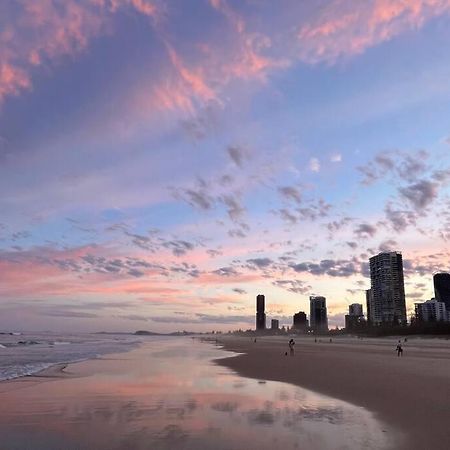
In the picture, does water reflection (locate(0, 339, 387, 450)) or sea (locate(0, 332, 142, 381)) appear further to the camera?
sea (locate(0, 332, 142, 381))

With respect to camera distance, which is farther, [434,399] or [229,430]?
[434,399]

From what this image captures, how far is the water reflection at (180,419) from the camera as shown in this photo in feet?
34.2

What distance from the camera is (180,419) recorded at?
513 inches

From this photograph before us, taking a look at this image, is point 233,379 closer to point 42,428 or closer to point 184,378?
point 184,378

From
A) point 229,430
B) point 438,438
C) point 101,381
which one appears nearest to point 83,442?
point 229,430

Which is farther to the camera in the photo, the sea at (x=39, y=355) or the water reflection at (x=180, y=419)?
the sea at (x=39, y=355)

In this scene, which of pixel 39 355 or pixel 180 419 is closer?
pixel 180 419

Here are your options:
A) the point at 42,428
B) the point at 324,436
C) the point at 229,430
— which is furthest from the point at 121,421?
the point at 324,436

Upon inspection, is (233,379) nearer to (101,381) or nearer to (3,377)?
(101,381)

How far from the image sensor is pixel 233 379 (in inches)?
978

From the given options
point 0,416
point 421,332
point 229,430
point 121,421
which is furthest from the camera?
point 421,332

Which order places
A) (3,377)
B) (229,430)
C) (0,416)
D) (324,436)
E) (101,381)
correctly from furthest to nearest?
(3,377) < (101,381) < (0,416) < (229,430) < (324,436)

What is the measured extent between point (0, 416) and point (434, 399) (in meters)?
14.8

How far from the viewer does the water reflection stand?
34.2ft
